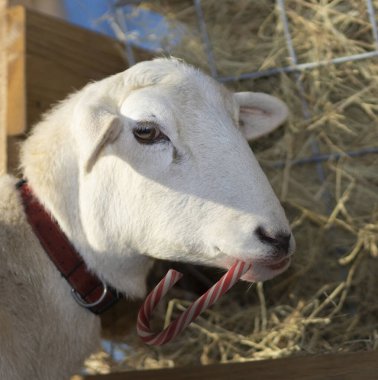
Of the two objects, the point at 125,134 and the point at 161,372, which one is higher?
the point at 125,134

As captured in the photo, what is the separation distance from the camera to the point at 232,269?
2.12 metres

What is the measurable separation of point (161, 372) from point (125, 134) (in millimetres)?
756

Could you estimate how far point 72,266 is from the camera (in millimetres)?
2318

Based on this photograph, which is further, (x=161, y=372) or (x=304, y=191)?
(x=304, y=191)

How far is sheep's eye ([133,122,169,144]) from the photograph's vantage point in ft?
7.27

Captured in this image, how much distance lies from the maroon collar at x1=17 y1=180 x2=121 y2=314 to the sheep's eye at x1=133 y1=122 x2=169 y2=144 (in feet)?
1.34

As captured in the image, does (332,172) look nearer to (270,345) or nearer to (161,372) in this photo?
(270,345)

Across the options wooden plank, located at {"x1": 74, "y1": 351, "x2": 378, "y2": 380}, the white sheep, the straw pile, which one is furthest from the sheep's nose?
the straw pile

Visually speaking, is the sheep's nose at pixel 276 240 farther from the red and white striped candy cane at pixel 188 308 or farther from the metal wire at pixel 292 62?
the metal wire at pixel 292 62

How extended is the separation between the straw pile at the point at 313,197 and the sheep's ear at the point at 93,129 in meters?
1.24

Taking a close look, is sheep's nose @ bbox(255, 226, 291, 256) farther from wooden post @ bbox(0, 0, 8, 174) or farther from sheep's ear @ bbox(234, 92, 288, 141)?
wooden post @ bbox(0, 0, 8, 174)

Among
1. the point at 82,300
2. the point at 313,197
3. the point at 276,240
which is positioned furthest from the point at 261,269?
the point at 313,197

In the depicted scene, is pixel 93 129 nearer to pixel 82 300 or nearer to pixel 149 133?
pixel 149 133

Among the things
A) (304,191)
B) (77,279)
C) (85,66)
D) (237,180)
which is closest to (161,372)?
(77,279)
